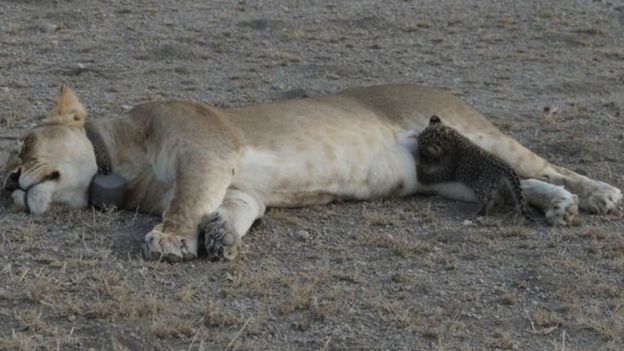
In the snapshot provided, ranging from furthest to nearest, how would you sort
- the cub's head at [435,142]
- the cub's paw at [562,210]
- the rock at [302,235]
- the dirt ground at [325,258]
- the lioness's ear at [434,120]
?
the lioness's ear at [434,120]
the cub's head at [435,142]
the cub's paw at [562,210]
the rock at [302,235]
the dirt ground at [325,258]

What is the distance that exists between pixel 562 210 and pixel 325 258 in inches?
55.6

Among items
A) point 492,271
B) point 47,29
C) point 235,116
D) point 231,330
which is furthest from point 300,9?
point 231,330

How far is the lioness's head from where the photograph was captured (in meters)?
5.87

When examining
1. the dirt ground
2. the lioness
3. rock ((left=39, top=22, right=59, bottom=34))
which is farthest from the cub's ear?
rock ((left=39, top=22, right=59, bottom=34))

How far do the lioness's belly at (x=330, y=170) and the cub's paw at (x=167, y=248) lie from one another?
87 centimetres

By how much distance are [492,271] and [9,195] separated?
2.52 metres

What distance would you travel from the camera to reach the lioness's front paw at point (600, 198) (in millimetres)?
6305

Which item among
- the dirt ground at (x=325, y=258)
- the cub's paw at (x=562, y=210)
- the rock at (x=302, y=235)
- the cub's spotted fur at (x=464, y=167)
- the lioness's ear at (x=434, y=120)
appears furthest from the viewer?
the lioness's ear at (x=434, y=120)

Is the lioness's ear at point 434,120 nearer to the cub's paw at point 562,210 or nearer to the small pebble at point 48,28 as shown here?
the cub's paw at point 562,210

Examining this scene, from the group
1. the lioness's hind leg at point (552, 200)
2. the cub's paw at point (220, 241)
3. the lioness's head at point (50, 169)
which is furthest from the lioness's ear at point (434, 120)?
the lioness's head at point (50, 169)

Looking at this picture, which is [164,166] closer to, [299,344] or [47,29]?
[299,344]

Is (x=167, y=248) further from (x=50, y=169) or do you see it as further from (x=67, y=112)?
(x=67, y=112)

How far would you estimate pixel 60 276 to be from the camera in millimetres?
4922

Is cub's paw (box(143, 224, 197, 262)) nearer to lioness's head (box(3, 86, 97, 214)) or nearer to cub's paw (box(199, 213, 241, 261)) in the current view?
cub's paw (box(199, 213, 241, 261))
